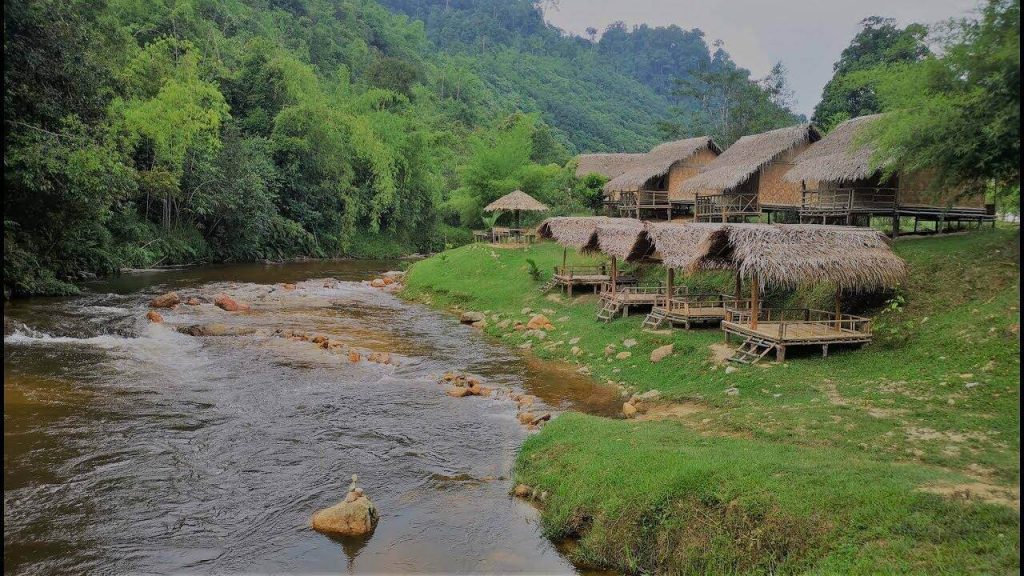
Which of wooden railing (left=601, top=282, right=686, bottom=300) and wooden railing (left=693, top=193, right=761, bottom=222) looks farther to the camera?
wooden railing (left=693, top=193, right=761, bottom=222)

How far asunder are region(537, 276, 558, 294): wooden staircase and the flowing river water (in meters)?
4.71

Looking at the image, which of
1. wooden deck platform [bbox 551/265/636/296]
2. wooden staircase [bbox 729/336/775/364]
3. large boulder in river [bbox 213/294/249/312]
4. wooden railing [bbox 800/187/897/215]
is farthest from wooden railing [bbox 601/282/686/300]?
large boulder in river [bbox 213/294/249/312]

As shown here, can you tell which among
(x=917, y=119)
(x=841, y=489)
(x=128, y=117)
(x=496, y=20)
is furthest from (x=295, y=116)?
(x=496, y=20)

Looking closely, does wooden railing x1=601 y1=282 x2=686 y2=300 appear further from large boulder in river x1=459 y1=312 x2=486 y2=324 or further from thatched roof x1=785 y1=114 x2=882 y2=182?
thatched roof x1=785 y1=114 x2=882 y2=182

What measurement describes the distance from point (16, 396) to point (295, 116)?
29434mm

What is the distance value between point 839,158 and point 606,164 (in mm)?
19051

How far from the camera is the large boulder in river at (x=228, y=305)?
22.7 meters

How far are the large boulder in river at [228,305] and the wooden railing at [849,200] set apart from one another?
19821 mm

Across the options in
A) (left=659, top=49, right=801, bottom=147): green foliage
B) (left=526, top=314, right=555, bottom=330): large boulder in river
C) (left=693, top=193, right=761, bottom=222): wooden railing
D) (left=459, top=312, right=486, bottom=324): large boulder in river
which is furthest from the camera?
(left=659, top=49, right=801, bottom=147): green foliage

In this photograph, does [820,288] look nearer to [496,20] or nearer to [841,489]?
[841,489]

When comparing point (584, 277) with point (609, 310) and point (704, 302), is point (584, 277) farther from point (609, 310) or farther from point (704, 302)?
point (704, 302)

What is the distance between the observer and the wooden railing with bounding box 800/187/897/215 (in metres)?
20.9

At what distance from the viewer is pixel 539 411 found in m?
13.1

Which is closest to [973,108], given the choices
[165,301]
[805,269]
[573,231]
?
[805,269]
